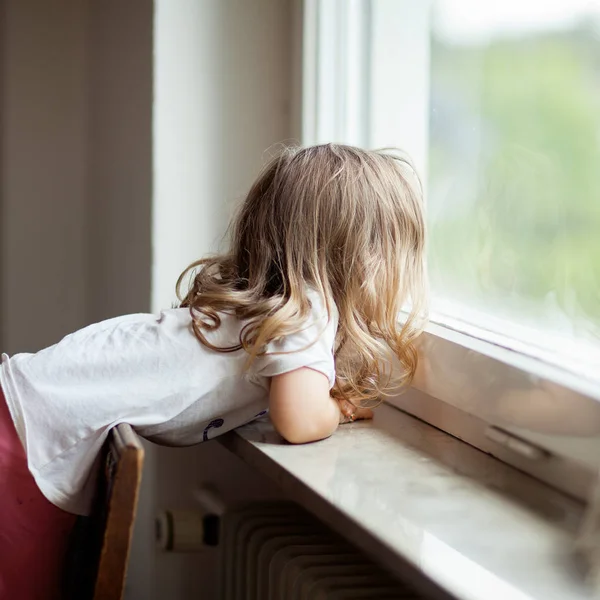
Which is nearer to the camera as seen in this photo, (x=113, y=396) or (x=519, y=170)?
(x=519, y=170)

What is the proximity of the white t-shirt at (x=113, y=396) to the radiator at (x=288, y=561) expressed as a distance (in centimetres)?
15

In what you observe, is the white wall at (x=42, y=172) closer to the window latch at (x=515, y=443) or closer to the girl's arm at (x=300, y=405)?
the girl's arm at (x=300, y=405)

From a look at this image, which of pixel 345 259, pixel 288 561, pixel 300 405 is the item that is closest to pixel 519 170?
pixel 345 259

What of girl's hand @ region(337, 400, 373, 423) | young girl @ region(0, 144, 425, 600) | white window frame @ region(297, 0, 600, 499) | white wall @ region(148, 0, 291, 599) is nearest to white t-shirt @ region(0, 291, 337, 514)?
young girl @ region(0, 144, 425, 600)

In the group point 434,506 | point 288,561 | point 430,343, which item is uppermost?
point 430,343

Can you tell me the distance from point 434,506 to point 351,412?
34cm

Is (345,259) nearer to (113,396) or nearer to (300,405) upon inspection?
(300,405)

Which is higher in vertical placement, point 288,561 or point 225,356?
point 225,356

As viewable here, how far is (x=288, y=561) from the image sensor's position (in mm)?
1056

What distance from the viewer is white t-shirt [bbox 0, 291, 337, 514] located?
1.17 m

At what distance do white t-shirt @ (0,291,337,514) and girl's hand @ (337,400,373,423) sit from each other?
109 mm

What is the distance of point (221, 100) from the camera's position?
1552 millimetres

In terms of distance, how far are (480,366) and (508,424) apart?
0.27 feet

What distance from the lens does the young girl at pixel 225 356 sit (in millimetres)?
1166
